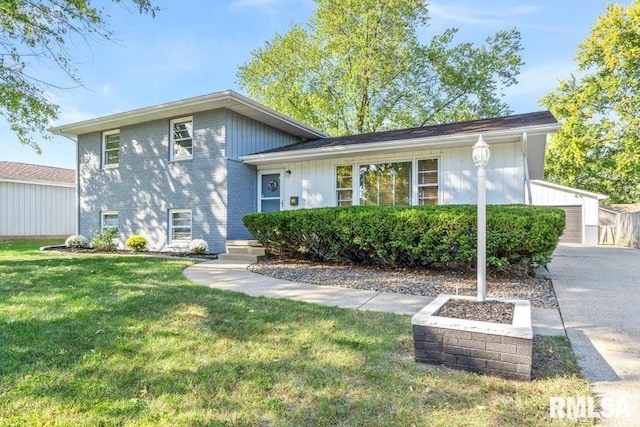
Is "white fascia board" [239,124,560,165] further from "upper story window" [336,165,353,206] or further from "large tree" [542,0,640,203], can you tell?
"large tree" [542,0,640,203]

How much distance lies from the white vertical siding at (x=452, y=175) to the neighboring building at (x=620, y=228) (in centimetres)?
1246

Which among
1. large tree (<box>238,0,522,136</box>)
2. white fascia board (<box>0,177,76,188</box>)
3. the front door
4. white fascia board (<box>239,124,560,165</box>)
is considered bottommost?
the front door

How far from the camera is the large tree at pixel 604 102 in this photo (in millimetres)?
18938

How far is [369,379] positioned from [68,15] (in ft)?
33.2

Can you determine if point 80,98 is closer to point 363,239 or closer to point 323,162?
point 323,162

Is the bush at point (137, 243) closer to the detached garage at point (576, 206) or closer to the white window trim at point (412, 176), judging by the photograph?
the white window trim at point (412, 176)

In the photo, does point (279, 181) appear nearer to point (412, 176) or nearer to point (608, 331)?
point (412, 176)

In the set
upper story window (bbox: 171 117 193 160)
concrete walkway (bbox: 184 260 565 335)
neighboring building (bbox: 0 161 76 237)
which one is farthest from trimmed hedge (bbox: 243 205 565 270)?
neighboring building (bbox: 0 161 76 237)

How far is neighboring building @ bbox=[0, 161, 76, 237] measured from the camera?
53.3 feet

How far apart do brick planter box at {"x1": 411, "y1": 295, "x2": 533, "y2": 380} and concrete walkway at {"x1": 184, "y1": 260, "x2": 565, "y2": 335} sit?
51.0 inches

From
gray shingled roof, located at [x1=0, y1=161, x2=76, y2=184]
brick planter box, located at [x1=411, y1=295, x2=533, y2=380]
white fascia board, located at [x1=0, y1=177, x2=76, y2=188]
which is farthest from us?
gray shingled roof, located at [x1=0, y1=161, x2=76, y2=184]

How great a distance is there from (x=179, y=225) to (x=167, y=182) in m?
1.41

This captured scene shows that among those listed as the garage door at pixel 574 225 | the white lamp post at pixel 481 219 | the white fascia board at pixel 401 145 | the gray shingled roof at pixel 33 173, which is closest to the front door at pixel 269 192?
the white fascia board at pixel 401 145

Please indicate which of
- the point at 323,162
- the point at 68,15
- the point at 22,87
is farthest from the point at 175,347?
the point at 22,87
